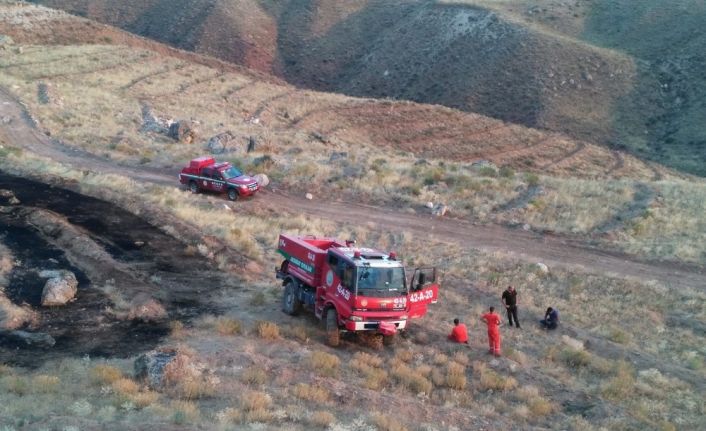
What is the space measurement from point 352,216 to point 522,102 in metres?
42.8

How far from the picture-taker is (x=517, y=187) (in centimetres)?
3597

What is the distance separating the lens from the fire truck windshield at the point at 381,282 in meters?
16.7

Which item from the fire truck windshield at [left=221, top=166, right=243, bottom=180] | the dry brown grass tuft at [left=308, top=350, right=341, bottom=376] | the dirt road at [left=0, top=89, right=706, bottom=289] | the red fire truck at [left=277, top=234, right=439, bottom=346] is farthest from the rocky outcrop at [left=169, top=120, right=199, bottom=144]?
the dry brown grass tuft at [left=308, top=350, right=341, bottom=376]

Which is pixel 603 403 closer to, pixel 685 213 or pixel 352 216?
pixel 352 216

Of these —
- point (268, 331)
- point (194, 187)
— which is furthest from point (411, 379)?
point (194, 187)

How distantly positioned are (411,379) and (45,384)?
7.80 m

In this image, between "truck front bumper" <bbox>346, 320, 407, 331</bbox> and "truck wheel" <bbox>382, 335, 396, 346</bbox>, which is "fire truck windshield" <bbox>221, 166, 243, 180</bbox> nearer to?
"truck wheel" <bbox>382, 335, 396, 346</bbox>

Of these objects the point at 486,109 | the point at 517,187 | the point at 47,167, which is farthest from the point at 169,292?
the point at 486,109

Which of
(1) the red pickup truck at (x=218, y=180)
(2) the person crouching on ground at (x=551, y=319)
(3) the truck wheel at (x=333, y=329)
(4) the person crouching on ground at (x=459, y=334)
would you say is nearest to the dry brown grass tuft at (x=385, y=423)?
(3) the truck wheel at (x=333, y=329)

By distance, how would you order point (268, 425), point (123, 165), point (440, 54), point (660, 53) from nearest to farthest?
point (268, 425), point (123, 165), point (660, 53), point (440, 54)

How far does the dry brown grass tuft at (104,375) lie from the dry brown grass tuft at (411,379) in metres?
6.23

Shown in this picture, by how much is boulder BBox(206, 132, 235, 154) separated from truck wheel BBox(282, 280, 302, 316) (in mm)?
25015

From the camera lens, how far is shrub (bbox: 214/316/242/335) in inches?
677

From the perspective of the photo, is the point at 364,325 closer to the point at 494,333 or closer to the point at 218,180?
the point at 494,333
